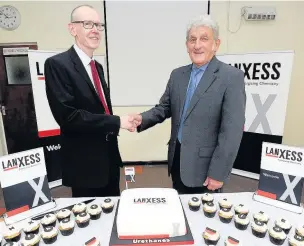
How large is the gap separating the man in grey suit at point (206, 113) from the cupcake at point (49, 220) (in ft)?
2.53

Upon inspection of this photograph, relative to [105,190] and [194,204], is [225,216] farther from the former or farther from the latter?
[105,190]

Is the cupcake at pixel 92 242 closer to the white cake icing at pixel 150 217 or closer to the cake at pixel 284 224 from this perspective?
the white cake icing at pixel 150 217

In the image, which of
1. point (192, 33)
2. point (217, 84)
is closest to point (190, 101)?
point (217, 84)

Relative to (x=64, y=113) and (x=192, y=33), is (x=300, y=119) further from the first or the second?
(x=64, y=113)

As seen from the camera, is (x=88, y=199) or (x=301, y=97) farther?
(x=301, y=97)

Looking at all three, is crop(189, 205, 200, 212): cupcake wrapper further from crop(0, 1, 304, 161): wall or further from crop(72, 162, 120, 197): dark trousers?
crop(0, 1, 304, 161): wall

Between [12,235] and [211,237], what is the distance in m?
0.72

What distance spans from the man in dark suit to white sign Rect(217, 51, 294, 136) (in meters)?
1.66

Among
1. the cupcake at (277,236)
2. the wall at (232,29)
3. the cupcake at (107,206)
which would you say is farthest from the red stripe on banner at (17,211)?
the wall at (232,29)

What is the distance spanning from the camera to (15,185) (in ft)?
3.51

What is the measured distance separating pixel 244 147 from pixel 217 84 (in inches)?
70.0

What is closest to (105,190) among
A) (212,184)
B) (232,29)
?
(212,184)

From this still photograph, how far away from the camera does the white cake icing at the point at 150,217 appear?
A: 858 mm

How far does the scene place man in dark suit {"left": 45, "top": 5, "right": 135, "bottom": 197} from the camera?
1415 mm
